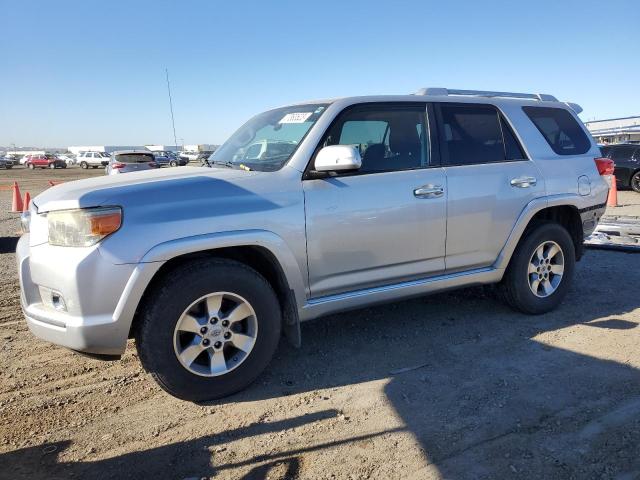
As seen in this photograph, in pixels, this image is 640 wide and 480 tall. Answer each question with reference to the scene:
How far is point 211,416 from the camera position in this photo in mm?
2834

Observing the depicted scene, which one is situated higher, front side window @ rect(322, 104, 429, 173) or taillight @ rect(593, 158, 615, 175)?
front side window @ rect(322, 104, 429, 173)

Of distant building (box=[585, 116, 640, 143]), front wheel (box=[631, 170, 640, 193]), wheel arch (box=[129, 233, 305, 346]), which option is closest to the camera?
wheel arch (box=[129, 233, 305, 346])

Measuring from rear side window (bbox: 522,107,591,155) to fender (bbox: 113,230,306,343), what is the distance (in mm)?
2805

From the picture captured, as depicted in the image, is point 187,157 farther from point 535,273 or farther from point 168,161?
point 535,273

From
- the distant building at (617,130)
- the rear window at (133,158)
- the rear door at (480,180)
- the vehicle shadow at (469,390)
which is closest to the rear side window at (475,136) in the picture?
the rear door at (480,180)

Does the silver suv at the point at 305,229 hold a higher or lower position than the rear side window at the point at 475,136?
lower

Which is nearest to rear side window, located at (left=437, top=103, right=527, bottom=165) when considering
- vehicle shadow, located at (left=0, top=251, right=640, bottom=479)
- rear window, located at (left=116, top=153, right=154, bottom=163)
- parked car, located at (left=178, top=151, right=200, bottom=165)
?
vehicle shadow, located at (left=0, top=251, right=640, bottom=479)

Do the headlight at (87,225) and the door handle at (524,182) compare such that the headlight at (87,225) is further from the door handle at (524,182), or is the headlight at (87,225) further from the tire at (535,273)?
the tire at (535,273)

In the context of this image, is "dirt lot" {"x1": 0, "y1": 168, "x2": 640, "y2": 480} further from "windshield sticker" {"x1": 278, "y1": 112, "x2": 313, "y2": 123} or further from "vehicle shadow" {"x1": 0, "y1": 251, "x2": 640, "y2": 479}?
"windshield sticker" {"x1": 278, "y1": 112, "x2": 313, "y2": 123}

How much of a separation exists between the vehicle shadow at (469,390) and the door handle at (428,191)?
1185 mm

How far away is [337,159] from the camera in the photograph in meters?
3.09

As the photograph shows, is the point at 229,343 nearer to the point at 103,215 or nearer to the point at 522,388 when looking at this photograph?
the point at 103,215

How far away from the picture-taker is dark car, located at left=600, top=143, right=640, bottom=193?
14367 mm

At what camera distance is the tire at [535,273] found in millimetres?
4195
